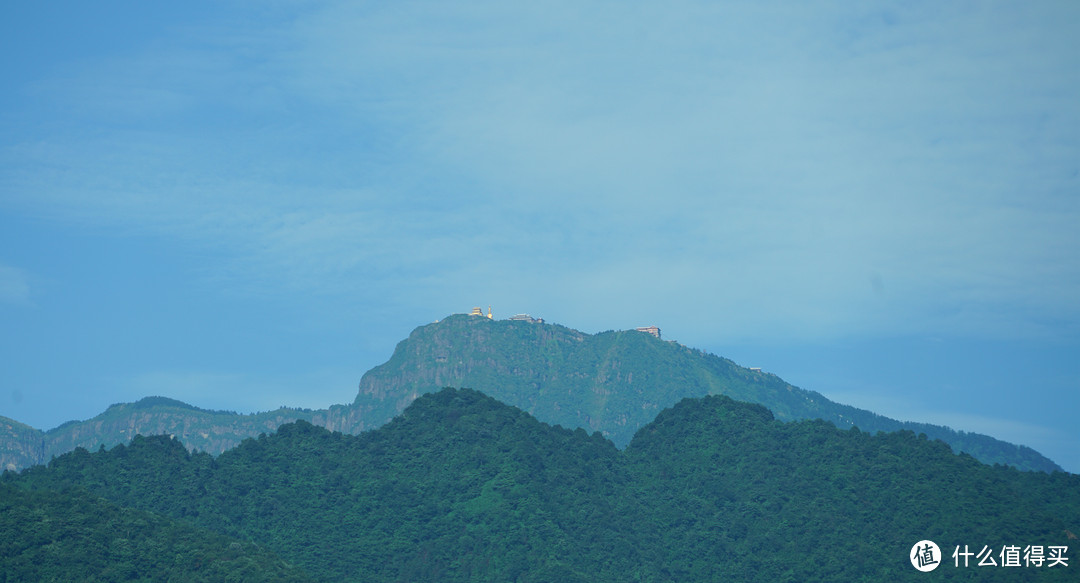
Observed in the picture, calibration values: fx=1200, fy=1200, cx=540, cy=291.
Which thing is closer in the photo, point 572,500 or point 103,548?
point 103,548

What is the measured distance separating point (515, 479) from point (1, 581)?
2323 inches

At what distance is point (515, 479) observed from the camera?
452ft

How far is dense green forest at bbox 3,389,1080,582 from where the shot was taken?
123m

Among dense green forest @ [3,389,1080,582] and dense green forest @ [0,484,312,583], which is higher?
dense green forest @ [3,389,1080,582]

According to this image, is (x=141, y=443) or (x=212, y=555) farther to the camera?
(x=141, y=443)

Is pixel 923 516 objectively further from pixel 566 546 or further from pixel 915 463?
pixel 566 546

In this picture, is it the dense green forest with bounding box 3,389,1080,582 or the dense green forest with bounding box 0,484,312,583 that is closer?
the dense green forest with bounding box 0,484,312,583

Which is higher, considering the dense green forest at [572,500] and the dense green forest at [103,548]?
the dense green forest at [572,500]

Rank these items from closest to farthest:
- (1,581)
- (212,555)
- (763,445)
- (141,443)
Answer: (1,581), (212,555), (141,443), (763,445)

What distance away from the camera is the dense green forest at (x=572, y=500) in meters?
123

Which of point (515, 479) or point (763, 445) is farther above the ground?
point (763, 445)

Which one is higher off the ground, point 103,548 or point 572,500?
point 572,500

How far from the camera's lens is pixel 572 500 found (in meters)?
Result: 139

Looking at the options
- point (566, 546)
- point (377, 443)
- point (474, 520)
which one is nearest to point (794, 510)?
point (566, 546)
